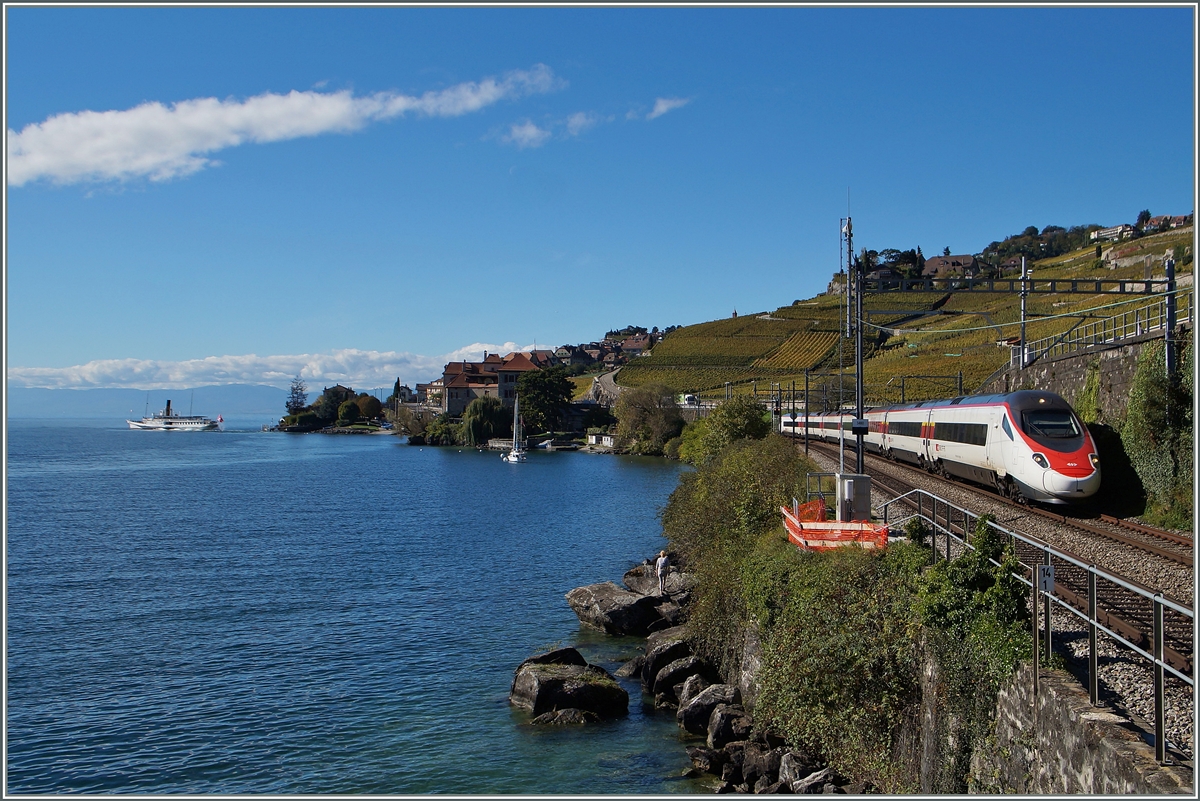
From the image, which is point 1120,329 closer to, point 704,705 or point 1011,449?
point 1011,449

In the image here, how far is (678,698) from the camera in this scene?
2152 cm

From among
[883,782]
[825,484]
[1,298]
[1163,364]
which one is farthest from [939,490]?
[1,298]

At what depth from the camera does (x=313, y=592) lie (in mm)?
34438

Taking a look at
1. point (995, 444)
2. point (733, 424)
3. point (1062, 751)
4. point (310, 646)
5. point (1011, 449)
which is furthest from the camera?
point (733, 424)

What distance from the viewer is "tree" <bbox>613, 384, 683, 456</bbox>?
113125 millimetres

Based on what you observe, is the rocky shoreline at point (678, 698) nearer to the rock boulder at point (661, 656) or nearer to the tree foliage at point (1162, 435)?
the rock boulder at point (661, 656)

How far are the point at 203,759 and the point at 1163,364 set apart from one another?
25.0 m

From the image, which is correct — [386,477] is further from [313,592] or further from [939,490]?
[939,490]

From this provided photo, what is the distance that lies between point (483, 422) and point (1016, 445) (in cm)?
11907

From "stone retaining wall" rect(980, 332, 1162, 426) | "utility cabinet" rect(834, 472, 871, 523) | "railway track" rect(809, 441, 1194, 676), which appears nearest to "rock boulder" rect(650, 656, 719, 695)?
"utility cabinet" rect(834, 472, 871, 523)

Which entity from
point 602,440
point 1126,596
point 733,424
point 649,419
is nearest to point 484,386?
point 602,440

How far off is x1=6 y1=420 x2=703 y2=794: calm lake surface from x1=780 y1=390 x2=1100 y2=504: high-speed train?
36.2 ft

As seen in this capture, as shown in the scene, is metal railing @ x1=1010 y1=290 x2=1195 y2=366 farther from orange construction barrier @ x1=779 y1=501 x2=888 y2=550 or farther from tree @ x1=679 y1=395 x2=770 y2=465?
tree @ x1=679 y1=395 x2=770 y2=465

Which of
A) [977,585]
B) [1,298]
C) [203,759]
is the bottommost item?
[203,759]
